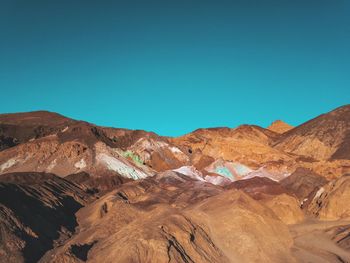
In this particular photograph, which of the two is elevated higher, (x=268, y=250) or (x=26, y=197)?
(x=26, y=197)

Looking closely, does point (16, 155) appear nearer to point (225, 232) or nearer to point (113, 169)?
point (113, 169)

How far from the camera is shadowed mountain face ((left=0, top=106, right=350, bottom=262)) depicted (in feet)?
102

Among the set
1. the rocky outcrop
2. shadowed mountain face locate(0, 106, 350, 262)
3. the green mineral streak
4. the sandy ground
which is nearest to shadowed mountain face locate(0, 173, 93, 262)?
shadowed mountain face locate(0, 106, 350, 262)

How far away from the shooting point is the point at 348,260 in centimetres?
3262

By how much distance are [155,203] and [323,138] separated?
99.0 m

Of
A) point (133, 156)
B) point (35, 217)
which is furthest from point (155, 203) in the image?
point (133, 156)

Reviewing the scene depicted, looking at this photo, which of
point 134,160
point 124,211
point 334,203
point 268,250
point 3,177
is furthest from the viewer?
point 134,160

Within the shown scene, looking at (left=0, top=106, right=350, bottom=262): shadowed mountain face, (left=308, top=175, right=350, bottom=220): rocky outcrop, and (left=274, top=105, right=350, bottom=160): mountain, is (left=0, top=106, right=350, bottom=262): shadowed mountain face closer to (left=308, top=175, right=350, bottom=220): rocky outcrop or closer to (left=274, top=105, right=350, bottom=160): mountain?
(left=308, top=175, right=350, bottom=220): rocky outcrop

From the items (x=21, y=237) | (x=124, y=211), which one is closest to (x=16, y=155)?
(x=124, y=211)

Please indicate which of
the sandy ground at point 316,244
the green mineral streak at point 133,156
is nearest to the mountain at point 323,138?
the green mineral streak at point 133,156

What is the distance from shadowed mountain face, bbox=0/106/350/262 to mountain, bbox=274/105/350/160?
3146cm

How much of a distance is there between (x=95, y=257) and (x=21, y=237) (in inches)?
281

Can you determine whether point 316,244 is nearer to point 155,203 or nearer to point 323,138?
point 155,203

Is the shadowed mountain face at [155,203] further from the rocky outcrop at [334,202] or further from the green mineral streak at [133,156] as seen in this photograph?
the green mineral streak at [133,156]
